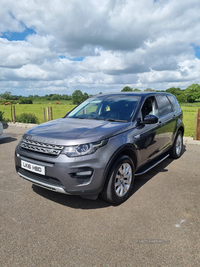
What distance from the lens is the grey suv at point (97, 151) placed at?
2.88 m

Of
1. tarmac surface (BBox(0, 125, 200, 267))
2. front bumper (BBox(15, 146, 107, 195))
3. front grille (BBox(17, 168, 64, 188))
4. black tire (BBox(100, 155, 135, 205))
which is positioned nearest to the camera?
tarmac surface (BBox(0, 125, 200, 267))

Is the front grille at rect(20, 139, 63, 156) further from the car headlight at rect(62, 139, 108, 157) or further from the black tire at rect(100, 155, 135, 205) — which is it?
the black tire at rect(100, 155, 135, 205)

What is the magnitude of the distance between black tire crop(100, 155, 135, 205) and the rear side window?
1914mm

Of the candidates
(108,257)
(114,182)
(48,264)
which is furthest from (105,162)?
(48,264)

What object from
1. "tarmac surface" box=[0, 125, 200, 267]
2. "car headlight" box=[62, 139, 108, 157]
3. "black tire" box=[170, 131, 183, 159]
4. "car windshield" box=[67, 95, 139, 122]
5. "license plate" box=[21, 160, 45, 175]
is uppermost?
"car windshield" box=[67, 95, 139, 122]

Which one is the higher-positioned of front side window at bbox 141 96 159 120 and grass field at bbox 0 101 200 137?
front side window at bbox 141 96 159 120

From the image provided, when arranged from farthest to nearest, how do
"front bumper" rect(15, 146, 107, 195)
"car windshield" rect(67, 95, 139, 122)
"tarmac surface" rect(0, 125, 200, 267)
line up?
"car windshield" rect(67, 95, 139, 122) < "front bumper" rect(15, 146, 107, 195) < "tarmac surface" rect(0, 125, 200, 267)

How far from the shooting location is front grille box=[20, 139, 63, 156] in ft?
9.59

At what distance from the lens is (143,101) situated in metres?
4.17

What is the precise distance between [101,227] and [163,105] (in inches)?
131

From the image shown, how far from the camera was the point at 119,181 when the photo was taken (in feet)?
10.9

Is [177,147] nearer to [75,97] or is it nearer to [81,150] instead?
[81,150]

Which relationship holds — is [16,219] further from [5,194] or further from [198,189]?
[198,189]

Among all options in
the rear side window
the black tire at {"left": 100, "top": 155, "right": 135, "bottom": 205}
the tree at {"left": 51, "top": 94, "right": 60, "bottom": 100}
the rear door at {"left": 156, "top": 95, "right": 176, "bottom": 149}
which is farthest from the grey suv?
the tree at {"left": 51, "top": 94, "right": 60, "bottom": 100}
